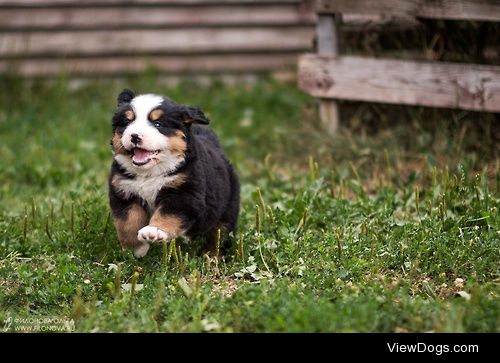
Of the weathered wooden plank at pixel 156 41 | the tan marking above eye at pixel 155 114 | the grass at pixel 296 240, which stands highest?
the tan marking above eye at pixel 155 114

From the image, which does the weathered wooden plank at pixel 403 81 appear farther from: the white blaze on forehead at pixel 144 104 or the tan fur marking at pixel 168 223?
the tan fur marking at pixel 168 223

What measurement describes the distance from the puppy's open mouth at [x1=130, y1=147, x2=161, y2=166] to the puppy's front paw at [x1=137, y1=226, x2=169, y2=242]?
1.20 ft

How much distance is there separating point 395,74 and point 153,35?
4.15m

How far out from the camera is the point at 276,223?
5586 millimetres

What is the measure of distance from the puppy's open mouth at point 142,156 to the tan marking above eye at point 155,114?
0.18m

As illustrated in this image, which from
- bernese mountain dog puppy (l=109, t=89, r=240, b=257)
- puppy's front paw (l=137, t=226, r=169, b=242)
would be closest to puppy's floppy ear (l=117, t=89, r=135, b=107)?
bernese mountain dog puppy (l=109, t=89, r=240, b=257)

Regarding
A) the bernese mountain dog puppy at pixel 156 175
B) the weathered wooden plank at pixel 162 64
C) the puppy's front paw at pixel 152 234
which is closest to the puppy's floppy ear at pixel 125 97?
the bernese mountain dog puppy at pixel 156 175

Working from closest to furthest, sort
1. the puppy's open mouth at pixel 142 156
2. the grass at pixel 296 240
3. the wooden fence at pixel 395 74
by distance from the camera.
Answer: the grass at pixel 296 240
the puppy's open mouth at pixel 142 156
the wooden fence at pixel 395 74

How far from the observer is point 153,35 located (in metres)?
10.8

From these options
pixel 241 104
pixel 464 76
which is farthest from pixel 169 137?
pixel 241 104

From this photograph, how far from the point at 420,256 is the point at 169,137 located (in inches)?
62.3

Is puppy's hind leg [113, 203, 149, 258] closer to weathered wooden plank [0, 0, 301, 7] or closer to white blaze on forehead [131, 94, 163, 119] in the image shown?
white blaze on forehead [131, 94, 163, 119]

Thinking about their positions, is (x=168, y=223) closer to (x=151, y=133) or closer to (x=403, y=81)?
(x=151, y=133)

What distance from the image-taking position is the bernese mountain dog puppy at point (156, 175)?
4660 millimetres
